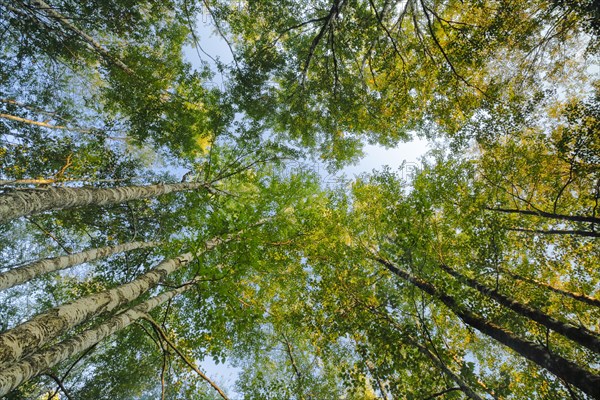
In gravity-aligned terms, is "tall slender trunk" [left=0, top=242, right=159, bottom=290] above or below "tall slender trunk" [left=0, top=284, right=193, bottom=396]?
above

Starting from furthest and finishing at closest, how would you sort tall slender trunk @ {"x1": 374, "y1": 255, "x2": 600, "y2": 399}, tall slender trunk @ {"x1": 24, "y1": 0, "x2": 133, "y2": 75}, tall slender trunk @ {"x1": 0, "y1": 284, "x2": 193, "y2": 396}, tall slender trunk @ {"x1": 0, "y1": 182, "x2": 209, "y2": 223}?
1. tall slender trunk @ {"x1": 24, "y1": 0, "x2": 133, "y2": 75}
2. tall slender trunk @ {"x1": 374, "y1": 255, "x2": 600, "y2": 399}
3. tall slender trunk @ {"x1": 0, "y1": 182, "x2": 209, "y2": 223}
4. tall slender trunk @ {"x1": 0, "y1": 284, "x2": 193, "y2": 396}

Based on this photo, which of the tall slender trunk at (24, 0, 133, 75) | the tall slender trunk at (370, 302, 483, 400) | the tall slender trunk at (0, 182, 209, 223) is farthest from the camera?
the tall slender trunk at (24, 0, 133, 75)

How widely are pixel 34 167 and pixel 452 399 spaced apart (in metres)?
13.2

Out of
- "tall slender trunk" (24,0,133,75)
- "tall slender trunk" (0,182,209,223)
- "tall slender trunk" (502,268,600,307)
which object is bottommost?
"tall slender trunk" (0,182,209,223)

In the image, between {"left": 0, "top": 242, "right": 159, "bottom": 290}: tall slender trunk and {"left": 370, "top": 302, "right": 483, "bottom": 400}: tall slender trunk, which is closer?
{"left": 370, "top": 302, "right": 483, "bottom": 400}: tall slender trunk

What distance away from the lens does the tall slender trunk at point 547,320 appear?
15.3 feet

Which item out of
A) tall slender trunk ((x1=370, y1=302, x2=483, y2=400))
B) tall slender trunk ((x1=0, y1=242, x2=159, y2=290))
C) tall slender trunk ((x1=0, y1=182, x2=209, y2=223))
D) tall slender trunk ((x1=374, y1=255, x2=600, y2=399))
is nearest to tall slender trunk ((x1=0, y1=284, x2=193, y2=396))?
tall slender trunk ((x1=0, y1=182, x2=209, y2=223))

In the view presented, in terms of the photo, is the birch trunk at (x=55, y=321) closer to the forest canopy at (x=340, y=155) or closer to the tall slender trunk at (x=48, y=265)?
the forest canopy at (x=340, y=155)

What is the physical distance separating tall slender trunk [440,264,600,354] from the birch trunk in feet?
22.5

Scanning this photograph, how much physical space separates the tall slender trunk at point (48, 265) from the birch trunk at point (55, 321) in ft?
11.6

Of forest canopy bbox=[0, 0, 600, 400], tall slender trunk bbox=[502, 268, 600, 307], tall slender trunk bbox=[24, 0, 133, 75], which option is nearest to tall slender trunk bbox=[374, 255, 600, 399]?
forest canopy bbox=[0, 0, 600, 400]

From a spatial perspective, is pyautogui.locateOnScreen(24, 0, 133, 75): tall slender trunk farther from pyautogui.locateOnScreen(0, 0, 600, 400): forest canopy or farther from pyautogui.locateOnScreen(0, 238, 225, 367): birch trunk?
pyautogui.locateOnScreen(0, 238, 225, 367): birch trunk

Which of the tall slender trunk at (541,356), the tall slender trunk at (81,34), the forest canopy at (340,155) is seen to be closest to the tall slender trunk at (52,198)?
the forest canopy at (340,155)

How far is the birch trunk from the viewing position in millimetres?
2539
